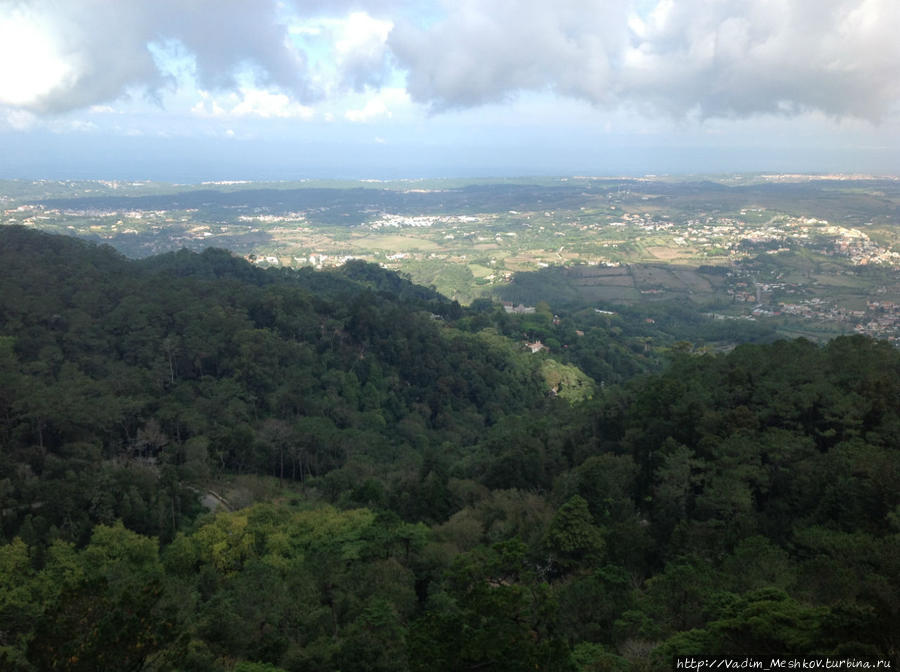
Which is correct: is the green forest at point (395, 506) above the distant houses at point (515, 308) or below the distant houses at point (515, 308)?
above

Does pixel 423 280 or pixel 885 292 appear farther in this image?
pixel 423 280

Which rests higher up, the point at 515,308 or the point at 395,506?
the point at 395,506

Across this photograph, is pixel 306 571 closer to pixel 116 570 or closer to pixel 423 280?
pixel 116 570

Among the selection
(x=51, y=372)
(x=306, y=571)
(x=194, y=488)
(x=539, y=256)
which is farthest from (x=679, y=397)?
(x=539, y=256)

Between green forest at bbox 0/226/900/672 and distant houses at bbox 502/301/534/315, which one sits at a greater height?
green forest at bbox 0/226/900/672

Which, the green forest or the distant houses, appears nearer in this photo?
the green forest

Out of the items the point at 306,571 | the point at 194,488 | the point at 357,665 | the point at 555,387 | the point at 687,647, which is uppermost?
the point at 687,647

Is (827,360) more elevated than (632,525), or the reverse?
(827,360)

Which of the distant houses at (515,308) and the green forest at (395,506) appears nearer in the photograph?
the green forest at (395,506)
